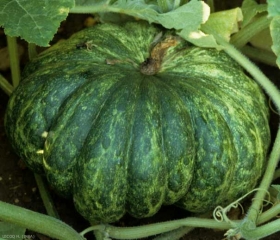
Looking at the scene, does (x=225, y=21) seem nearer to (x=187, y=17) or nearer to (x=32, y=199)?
(x=187, y=17)

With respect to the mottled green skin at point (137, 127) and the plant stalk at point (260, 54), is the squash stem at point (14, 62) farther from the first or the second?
the plant stalk at point (260, 54)

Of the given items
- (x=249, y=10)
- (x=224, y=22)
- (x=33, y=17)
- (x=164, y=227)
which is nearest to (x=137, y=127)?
(x=164, y=227)

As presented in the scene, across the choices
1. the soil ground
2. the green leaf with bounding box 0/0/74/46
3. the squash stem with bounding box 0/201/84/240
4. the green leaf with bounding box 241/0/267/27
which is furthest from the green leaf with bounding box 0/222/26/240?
the green leaf with bounding box 241/0/267/27

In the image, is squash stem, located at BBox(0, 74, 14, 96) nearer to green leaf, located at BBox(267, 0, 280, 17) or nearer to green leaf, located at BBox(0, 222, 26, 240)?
green leaf, located at BBox(0, 222, 26, 240)

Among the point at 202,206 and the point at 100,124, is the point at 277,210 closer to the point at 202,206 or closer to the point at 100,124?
the point at 202,206

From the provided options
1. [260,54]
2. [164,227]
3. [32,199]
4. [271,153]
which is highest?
[260,54]

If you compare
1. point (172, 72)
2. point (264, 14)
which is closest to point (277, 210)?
point (172, 72)
